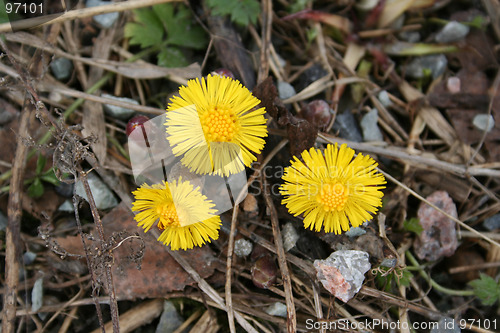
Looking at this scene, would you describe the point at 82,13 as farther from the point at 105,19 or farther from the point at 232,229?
the point at 232,229

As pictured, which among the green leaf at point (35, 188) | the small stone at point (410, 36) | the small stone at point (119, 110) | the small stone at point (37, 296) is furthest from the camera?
the small stone at point (410, 36)

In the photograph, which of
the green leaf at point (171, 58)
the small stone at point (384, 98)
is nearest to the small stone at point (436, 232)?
the small stone at point (384, 98)

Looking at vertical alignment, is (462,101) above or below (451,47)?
below

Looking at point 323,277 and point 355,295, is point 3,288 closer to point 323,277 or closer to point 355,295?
point 323,277

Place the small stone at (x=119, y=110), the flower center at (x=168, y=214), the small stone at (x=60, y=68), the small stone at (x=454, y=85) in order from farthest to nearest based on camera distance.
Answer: the small stone at (x=454, y=85) < the small stone at (x=60, y=68) < the small stone at (x=119, y=110) < the flower center at (x=168, y=214)

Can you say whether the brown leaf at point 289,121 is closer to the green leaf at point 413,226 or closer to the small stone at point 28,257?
the green leaf at point 413,226

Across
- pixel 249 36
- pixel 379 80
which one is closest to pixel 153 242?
pixel 249 36
